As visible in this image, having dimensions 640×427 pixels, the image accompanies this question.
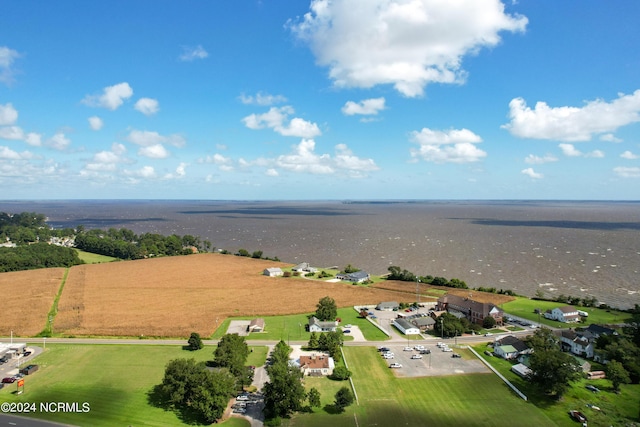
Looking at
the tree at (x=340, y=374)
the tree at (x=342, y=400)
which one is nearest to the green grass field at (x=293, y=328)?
the tree at (x=340, y=374)

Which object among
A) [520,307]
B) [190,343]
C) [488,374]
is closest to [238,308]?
[190,343]

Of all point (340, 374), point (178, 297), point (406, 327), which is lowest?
point (178, 297)

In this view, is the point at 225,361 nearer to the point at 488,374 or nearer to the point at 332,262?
the point at 488,374

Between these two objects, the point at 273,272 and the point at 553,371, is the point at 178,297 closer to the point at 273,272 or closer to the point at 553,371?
the point at 273,272

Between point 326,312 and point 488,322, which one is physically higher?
point 326,312

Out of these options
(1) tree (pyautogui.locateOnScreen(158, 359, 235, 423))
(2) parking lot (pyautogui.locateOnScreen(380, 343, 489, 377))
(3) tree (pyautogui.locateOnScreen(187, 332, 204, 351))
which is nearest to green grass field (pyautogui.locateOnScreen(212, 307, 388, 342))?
(3) tree (pyautogui.locateOnScreen(187, 332, 204, 351))

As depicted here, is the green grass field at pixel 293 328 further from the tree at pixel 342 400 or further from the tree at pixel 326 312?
the tree at pixel 342 400

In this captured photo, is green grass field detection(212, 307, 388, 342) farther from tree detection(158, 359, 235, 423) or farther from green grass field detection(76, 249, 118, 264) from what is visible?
green grass field detection(76, 249, 118, 264)

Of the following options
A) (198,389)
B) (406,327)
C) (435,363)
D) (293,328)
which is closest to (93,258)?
(293,328)
